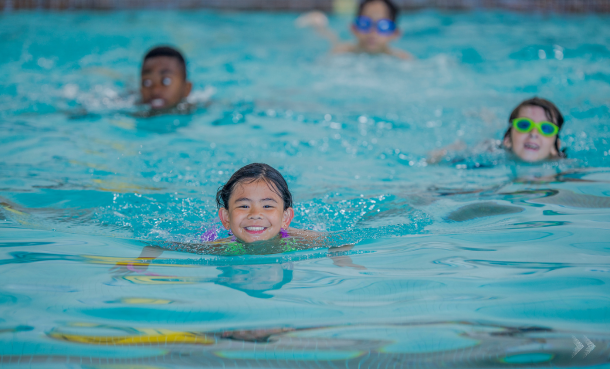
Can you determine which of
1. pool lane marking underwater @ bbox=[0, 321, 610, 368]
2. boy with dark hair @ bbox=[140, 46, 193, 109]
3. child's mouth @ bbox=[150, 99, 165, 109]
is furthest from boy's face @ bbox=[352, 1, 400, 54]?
pool lane marking underwater @ bbox=[0, 321, 610, 368]

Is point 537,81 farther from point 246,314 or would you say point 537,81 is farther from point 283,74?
point 246,314

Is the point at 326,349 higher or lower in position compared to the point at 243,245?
lower

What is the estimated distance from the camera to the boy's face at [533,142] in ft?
16.0

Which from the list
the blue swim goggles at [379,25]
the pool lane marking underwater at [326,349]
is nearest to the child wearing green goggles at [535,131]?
the pool lane marking underwater at [326,349]

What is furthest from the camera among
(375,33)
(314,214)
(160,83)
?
(375,33)

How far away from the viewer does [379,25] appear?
8125 mm

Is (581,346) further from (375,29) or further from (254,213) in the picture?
(375,29)

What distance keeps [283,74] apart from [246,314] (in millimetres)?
5631

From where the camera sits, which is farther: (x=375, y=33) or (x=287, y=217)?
(x=375, y=33)

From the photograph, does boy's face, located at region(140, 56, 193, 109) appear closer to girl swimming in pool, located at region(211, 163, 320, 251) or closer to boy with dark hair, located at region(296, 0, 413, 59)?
boy with dark hair, located at region(296, 0, 413, 59)

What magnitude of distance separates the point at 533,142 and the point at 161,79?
3.52 meters

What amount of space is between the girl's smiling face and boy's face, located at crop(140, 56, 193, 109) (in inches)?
126

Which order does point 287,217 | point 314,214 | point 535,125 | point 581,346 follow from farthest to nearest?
point 535,125 < point 314,214 < point 287,217 < point 581,346

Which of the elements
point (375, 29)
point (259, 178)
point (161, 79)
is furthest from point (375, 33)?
point (259, 178)
